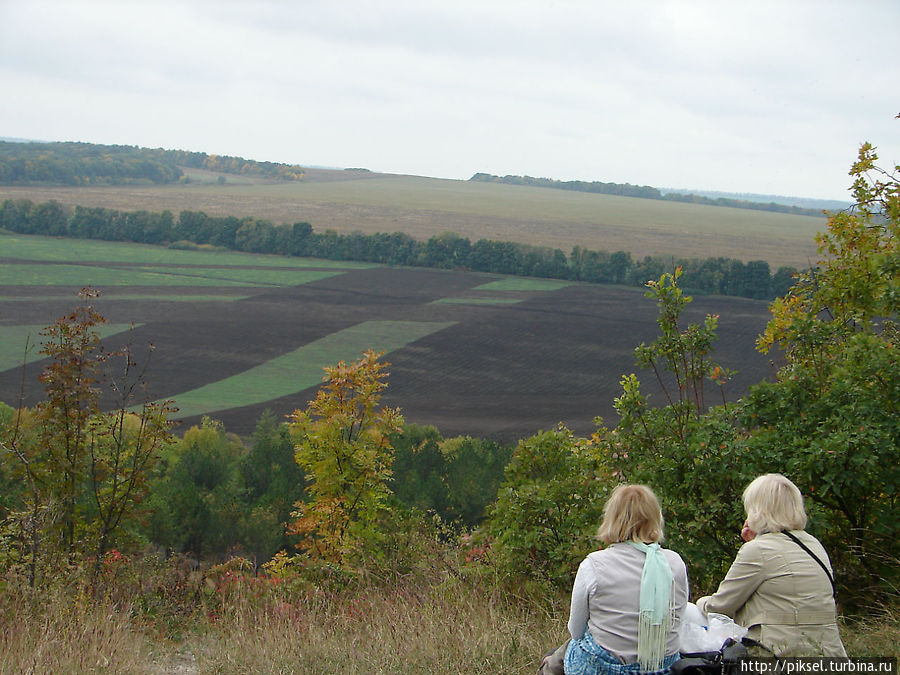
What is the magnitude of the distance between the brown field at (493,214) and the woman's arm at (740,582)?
261 feet

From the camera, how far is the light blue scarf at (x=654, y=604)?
3439mm

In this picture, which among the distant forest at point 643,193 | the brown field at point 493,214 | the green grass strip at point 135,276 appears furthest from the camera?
the distant forest at point 643,193

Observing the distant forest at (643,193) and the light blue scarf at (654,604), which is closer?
the light blue scarf at (654,604)

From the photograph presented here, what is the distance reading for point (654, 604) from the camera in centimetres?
345

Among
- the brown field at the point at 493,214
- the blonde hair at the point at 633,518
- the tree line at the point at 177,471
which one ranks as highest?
the brown field at the point at 493,214

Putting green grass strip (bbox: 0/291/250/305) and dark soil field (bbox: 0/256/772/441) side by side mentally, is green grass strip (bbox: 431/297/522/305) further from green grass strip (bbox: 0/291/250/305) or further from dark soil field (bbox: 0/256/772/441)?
green grass strip (bbox: 0/291/250/305)

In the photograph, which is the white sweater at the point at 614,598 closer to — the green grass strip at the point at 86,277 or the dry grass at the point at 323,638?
the dry grass at the point at 323,638

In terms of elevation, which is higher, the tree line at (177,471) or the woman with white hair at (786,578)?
the woman with white hair at (786,578)

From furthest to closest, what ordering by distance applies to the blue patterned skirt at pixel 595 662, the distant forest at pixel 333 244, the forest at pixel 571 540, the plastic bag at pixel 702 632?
1. the distant forest at pixel 333 244
2. the forest at pixel 571 540
3. the plastic bag at pixel 702 632
4. the blue patterned skirt at pixel 595 662

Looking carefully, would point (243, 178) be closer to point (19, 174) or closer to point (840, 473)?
point (19, 174)

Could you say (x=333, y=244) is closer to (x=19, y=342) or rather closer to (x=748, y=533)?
(x=19, y=342)

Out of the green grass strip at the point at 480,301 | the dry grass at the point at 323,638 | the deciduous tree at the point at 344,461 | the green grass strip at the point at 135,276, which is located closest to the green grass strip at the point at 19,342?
the green grass strip at the point at 135,276

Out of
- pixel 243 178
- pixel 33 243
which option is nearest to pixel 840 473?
pixel 33 243

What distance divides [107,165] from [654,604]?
146m
